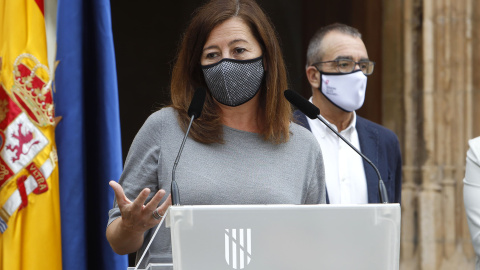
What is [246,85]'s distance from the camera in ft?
8.00

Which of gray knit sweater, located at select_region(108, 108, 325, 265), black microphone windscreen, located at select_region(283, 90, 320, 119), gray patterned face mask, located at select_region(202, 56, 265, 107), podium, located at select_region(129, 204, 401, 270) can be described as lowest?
podium, located at select_region(129, 204, 401, 270)

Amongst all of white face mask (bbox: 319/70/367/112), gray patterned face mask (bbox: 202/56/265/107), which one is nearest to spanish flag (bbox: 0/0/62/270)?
gray patterned face mask (bbox: 202/56/265/107)

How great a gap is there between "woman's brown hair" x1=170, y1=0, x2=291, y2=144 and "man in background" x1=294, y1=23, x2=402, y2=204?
1053 millimetres

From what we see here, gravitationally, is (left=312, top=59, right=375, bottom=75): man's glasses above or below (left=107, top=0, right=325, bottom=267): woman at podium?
above

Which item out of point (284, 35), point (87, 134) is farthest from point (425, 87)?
point (87, 134)

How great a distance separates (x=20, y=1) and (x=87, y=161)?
71 centimetres

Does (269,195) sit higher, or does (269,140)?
(269,140)

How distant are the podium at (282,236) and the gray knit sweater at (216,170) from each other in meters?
0.60

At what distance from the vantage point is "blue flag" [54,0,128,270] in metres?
2.92

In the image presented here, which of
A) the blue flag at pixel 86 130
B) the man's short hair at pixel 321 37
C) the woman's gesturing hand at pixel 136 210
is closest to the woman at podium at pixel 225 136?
the woman's gesturing hand at pixel 136 210

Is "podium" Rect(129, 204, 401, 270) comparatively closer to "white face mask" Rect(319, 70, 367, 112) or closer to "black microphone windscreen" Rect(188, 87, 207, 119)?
"black microphone windscreen" Rect(188, 87, 207, 119)

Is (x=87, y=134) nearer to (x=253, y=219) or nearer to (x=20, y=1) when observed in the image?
(x=20, y=1)

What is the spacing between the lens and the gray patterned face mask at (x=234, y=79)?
7.79 feet

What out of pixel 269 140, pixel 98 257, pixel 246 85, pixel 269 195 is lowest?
pixel 98 257
